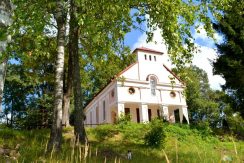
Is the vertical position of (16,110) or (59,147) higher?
(16,110)

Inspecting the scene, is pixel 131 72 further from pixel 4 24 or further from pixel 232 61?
pixel 4 24

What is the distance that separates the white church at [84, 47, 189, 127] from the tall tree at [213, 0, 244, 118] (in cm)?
1168

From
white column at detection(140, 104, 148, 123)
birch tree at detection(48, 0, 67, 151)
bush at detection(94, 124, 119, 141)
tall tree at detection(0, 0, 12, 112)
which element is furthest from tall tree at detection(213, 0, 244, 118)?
tall tree at detection(0, 0, 12, 112)

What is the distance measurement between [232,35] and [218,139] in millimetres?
9368

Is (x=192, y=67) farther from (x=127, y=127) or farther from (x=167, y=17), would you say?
(x=167, y=17)

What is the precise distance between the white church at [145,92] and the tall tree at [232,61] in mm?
11677

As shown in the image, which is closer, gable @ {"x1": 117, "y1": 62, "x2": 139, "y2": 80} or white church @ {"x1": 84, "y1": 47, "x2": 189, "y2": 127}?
white church @ {"x1": 84, "y1": 47, "x2": 189, "y2": 127}

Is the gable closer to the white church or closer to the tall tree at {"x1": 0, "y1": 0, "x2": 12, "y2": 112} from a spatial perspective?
the white church

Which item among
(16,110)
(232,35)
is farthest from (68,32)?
(16,110)

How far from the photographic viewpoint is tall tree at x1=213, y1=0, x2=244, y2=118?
2681 cm

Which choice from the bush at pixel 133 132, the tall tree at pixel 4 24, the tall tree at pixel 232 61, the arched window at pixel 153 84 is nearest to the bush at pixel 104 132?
the bush at pixel 133 132

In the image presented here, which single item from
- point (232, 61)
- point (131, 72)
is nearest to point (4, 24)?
point (232, 61)

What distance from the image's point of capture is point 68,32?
18.1m

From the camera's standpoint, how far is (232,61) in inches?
1050
